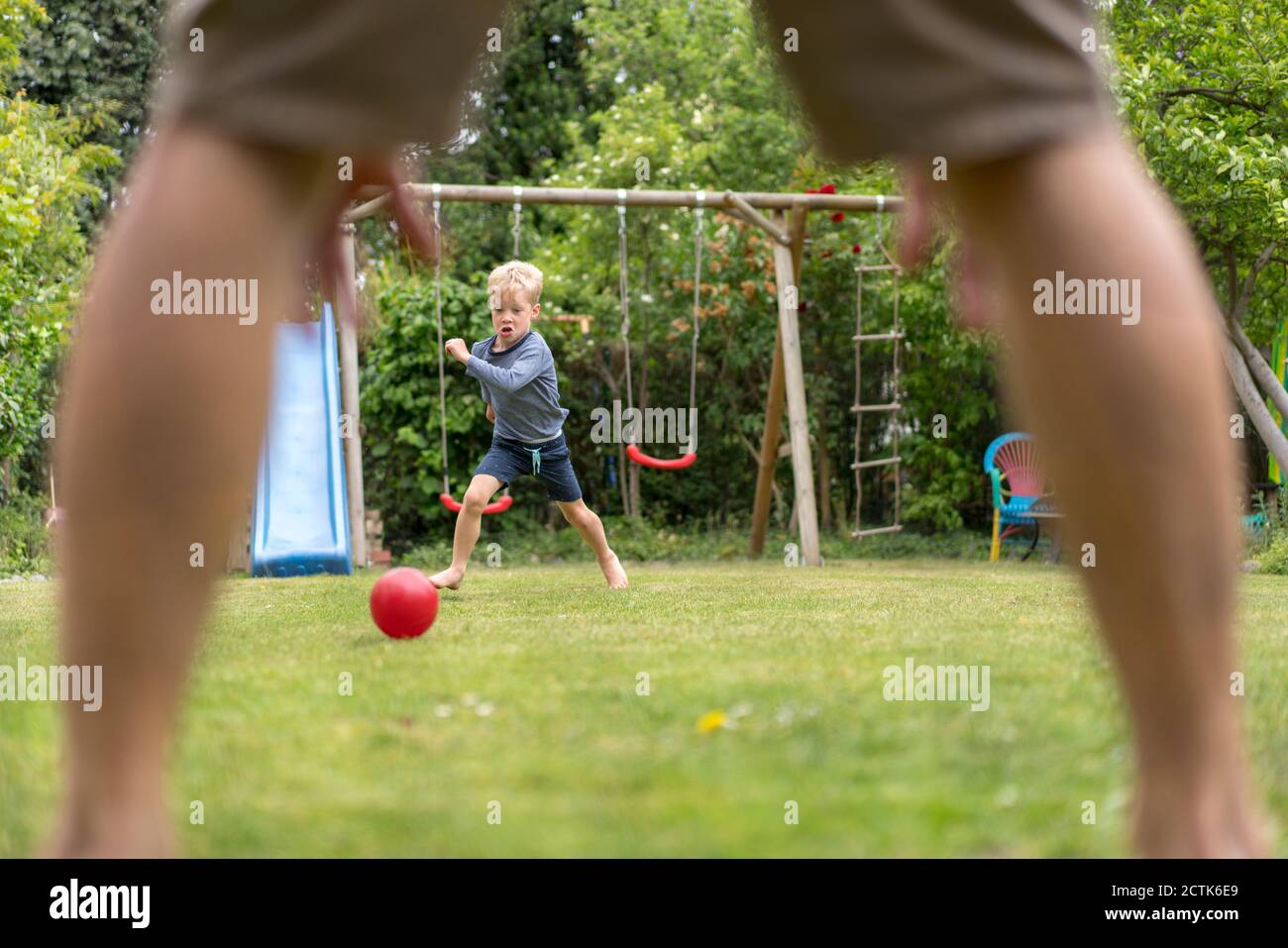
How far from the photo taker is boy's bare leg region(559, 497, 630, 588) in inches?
241

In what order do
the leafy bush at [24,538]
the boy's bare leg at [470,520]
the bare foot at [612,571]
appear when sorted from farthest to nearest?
the leafy bush at [24,538] → the bare foot at [612,571] → the boy's bare leg at [470,520]

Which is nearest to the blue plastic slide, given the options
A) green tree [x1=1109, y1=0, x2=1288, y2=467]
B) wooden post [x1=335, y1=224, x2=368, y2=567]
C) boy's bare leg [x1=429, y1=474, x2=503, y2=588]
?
wooden post [x1=335, y1=224, x2=368, y2=567]

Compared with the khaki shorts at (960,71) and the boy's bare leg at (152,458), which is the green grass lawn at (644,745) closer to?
the boy's bare leg at (152,458)

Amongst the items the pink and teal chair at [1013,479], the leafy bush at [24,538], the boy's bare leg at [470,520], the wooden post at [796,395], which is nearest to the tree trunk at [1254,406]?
the pink and teal chair at [1013,479]

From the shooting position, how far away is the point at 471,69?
1.19 meters

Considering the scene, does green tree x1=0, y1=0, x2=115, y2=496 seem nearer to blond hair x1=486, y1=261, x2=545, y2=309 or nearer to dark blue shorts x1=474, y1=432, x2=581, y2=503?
blond hair x1=486, y1=261, x2=545, y2=309

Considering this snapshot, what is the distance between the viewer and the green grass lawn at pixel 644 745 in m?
1.36

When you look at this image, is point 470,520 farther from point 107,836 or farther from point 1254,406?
point 1254,406

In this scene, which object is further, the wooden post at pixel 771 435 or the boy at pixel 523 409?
the wooden post at pixel 771 435

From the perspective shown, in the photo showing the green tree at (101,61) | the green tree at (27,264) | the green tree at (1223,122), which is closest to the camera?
the green tree at (27,264)

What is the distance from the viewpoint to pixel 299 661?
297 centimetres
